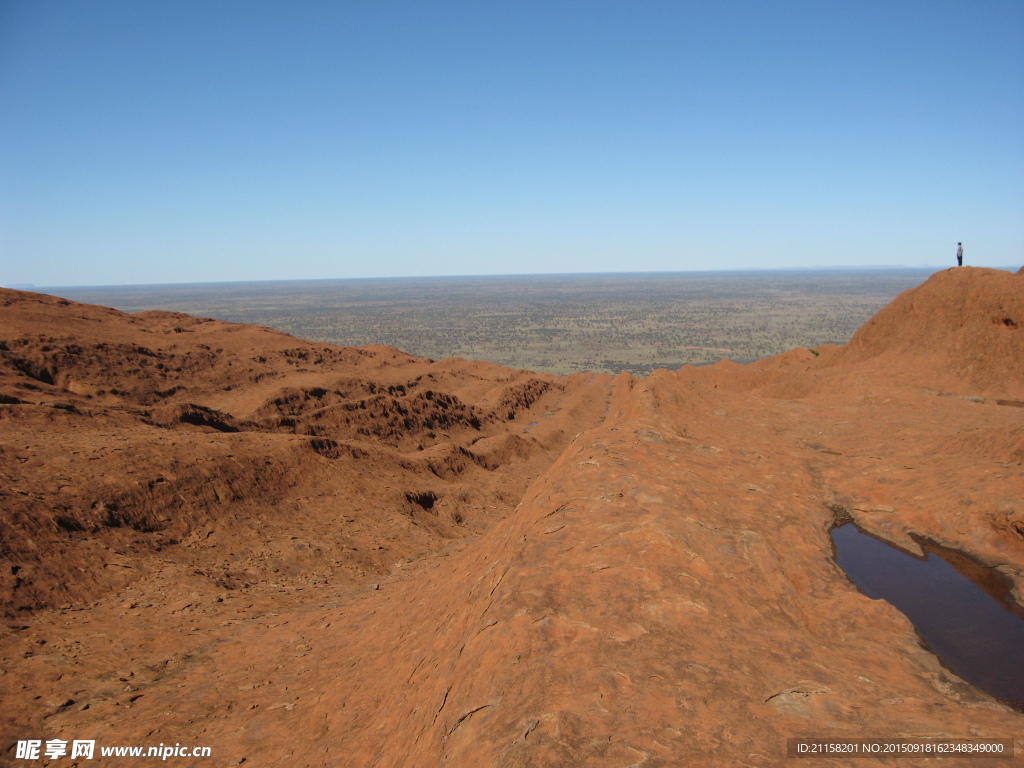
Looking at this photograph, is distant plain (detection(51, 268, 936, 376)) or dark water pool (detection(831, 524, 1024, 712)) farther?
A: distant plain (detection(51, 268, 936, 376))

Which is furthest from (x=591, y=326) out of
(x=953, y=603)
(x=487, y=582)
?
(x=487, y=582)

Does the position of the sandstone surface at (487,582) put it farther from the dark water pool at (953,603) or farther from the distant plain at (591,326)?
the distant plain at (591,326)

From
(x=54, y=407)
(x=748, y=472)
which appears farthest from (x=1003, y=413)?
(x=54, y=407)

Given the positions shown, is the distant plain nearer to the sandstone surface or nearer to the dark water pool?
the sandstone surface

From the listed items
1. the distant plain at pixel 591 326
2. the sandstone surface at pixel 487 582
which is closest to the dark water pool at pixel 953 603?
the sandstone surface at pixel 487 582

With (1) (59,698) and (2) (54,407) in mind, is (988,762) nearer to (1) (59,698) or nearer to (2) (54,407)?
(1) (59,698)

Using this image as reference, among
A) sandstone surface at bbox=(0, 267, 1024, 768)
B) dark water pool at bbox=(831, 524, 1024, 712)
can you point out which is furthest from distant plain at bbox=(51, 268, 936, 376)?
dark water pool at bbox=(831, 524, 1024, 712)

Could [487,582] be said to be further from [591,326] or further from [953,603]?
[591,326]

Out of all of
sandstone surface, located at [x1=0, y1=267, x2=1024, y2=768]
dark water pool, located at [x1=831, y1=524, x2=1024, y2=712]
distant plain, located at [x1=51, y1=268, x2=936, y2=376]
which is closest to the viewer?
sandstone surface, located at [x1=0, y1=267, x2=1024, y2=768]
